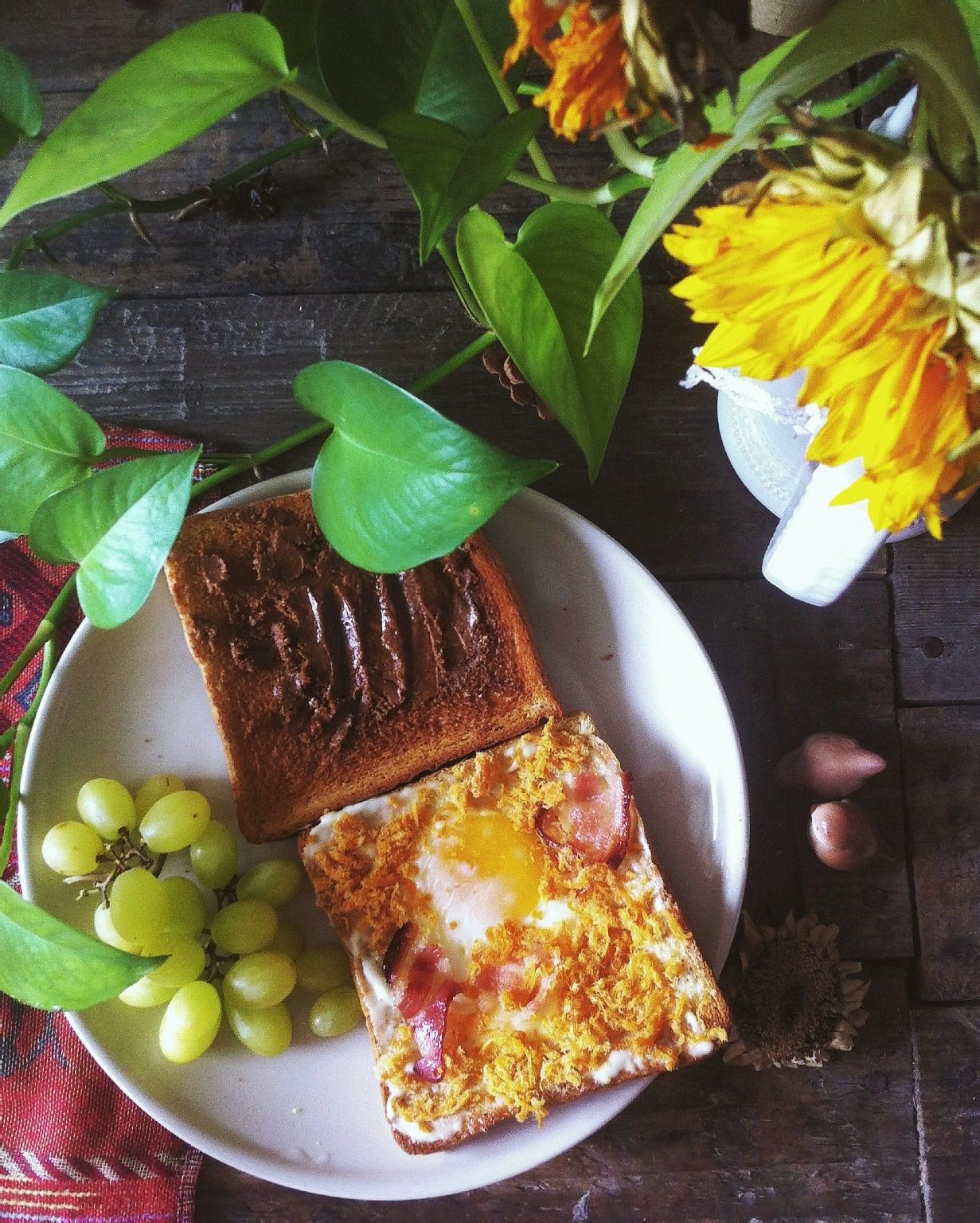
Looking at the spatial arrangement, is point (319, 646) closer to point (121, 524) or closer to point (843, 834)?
point (121, 524)

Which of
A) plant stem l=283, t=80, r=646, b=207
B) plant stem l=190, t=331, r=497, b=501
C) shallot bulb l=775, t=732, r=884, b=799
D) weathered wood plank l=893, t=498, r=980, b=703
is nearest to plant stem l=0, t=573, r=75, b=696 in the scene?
plant stem l=190, t=331, r=497, b=501

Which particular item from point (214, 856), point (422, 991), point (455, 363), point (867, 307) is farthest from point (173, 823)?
point (867, 307)

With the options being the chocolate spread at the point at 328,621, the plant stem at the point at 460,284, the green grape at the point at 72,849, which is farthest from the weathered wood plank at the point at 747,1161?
the plant stem at the point at 460,284

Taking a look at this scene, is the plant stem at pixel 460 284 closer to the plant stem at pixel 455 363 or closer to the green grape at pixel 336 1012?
the plant stem at pixel 455 363

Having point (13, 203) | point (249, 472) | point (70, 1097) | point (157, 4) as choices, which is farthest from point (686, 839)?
point (157, 4)

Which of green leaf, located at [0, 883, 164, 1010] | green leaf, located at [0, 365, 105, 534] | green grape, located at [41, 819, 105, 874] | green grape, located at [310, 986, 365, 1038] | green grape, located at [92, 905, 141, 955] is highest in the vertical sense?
green leaf, located at [0, 365, 105, 534]

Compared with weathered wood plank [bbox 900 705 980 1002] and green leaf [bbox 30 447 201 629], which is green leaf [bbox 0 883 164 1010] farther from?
weathered wood plank [bbox 900 705 980 1002]
